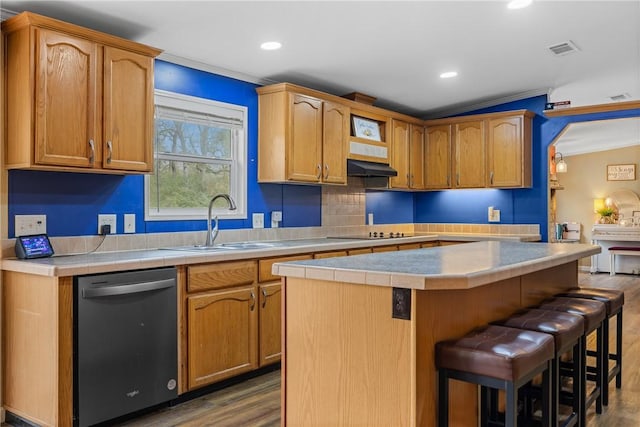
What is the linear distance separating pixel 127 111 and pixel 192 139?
86 cm

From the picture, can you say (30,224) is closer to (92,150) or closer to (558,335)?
(92,150)

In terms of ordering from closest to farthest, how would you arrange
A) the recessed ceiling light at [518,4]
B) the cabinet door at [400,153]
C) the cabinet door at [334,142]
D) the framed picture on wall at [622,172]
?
the recessed ceiling light at [518,4] < the cabinet door at [334,142] < the cabinet door at [400,153] < the framed picture on wall at [622,172]

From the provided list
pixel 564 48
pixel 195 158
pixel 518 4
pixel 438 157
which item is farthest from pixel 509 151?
pixel 195 158

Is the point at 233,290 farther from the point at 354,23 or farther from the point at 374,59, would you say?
the point at 374,59

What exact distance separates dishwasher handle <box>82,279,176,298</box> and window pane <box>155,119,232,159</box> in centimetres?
121

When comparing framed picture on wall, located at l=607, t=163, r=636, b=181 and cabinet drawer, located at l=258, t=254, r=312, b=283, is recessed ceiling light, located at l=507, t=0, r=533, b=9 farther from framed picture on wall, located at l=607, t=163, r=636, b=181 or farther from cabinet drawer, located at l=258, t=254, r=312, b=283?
framed picture on wall, located at l=607, t=163, r=636, b=181

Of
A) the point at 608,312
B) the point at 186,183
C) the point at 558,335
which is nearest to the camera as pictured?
the point at 558,335

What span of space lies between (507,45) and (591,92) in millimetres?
2427

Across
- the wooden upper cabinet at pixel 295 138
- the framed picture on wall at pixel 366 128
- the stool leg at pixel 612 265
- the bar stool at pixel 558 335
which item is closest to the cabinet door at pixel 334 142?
the wooden upper cabinet at pixel 295 138

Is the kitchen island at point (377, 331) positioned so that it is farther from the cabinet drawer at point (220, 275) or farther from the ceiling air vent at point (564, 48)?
the ceiling air vent at point (564, 48)

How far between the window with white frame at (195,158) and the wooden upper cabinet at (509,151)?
278cm

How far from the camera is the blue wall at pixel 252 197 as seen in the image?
304 centimetres

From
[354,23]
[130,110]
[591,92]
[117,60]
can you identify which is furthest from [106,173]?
[591,92]

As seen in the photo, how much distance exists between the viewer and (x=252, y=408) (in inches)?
118
